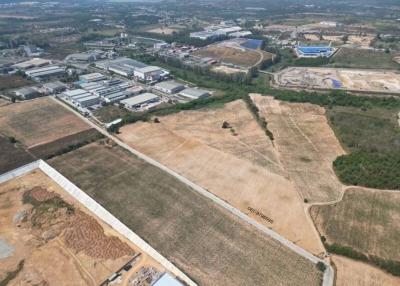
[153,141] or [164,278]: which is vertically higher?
[164,278]

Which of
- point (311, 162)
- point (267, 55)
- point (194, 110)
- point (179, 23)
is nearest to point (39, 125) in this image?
point (194, 110)

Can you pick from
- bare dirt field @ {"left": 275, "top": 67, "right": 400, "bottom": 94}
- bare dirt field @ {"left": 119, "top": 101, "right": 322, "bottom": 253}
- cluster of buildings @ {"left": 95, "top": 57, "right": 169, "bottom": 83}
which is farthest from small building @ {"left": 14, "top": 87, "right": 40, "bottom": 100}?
bare dirt field @ {"left": 275, "top": 67, "right": 400, "bottom": 94}

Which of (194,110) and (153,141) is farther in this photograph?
A: (194,110)

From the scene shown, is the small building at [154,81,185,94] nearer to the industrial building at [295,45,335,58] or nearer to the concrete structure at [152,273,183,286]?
the industrial building at [295,45,335,58]

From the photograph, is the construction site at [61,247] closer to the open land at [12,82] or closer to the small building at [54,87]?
the small building at [54,87]

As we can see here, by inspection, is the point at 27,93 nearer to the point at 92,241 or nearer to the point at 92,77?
the point at 92,77

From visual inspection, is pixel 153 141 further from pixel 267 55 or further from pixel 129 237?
pixel 267 55

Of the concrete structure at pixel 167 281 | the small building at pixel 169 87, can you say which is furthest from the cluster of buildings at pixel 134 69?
the concrete structure at pixel 167 281
